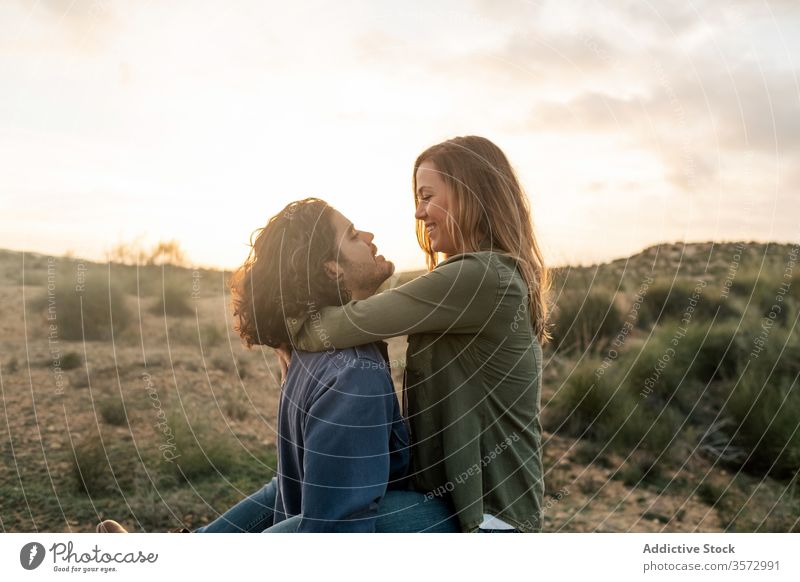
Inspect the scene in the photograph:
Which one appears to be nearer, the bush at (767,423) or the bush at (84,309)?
the bush at (767,423)

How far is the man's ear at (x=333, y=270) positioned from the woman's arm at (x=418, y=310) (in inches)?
5.3

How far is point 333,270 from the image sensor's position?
3.03 metres

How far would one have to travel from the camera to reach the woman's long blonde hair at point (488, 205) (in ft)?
10.4

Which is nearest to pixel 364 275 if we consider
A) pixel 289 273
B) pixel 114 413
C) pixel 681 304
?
pixel 289 273

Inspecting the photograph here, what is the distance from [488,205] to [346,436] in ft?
3.33

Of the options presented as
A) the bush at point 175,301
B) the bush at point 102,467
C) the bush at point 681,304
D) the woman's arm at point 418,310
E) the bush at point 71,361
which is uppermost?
the woman's arm at point 418,310

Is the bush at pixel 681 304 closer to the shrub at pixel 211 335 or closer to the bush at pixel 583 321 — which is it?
the bush at pixel 583 321

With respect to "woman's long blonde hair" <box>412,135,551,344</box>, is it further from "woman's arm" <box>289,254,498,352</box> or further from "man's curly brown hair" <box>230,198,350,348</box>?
"man's curly brown hair" <box>230,198,350,348</box>

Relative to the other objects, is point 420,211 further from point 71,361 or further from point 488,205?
point 71,361

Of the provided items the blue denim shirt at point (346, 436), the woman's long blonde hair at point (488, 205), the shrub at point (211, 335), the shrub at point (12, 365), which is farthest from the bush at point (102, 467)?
the woman's long blonde hair at point (488, 205)
